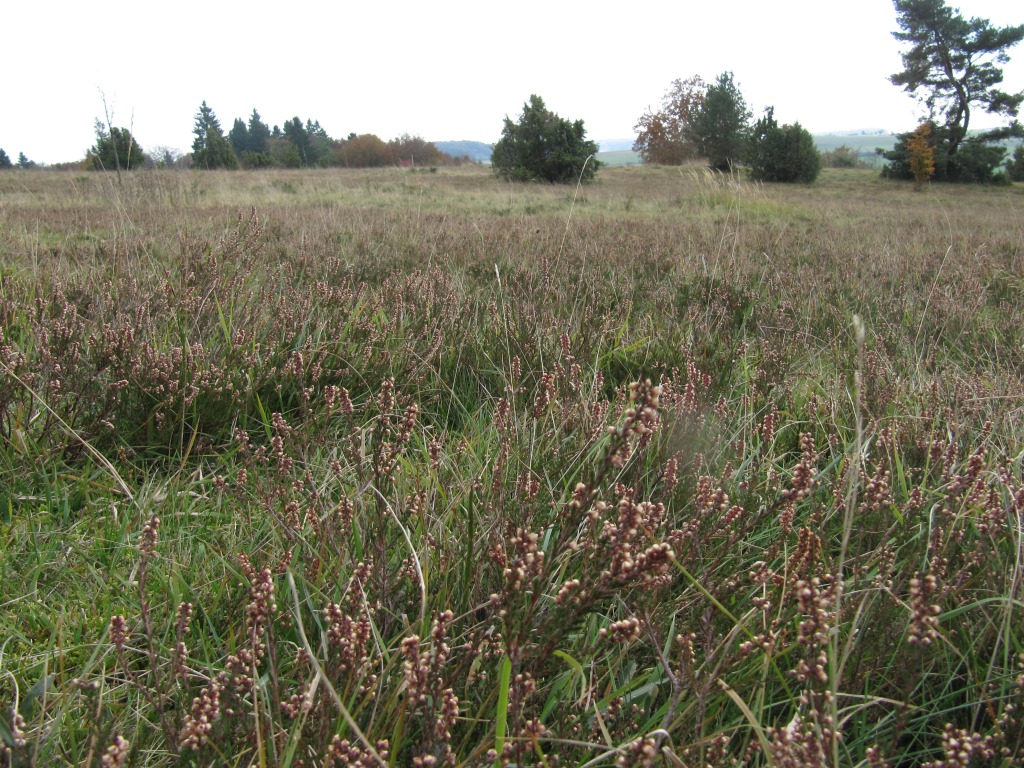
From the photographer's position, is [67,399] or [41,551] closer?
[41,551]

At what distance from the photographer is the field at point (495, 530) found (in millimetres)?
982

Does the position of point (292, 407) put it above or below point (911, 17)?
below

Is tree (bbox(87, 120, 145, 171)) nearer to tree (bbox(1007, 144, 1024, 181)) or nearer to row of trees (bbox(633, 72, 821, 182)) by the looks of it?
row of trees (bbox(633, 72, 821, 182))

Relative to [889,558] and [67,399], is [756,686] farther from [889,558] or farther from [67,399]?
[67,399]

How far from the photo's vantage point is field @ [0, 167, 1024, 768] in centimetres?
98

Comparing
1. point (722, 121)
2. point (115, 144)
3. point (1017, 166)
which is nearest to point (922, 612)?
point (115, 144)

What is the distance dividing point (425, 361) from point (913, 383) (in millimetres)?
1962

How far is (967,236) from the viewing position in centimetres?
830

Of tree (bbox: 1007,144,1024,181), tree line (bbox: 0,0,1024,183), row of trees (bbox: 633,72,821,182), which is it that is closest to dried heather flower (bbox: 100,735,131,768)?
row of trees (bbox: 633,72,821,182)

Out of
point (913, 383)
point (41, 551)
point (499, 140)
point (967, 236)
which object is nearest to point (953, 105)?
point (499, 140)

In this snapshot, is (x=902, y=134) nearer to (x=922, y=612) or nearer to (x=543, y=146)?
(x=543, y=146)

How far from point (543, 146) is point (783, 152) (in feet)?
38.8

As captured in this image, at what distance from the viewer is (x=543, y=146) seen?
26.5m

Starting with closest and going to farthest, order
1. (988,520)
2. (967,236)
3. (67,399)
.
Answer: (988,520), (67,399), (967,236)
